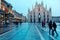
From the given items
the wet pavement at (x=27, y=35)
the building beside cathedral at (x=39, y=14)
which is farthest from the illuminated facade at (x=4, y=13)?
the building beside cathedral at (x=39, y=14)

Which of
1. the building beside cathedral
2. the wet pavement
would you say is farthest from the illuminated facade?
the building beside cathedral

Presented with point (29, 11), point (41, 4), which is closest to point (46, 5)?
point (41, 4)

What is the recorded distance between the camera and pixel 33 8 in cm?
17762

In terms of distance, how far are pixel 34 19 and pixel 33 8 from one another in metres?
13.5

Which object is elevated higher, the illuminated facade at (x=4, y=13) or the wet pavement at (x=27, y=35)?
the illuminated facade at (x=4, y=13)

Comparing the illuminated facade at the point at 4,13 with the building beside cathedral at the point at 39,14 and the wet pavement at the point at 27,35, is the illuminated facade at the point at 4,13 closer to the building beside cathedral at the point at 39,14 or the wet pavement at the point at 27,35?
→ the wet pavement at the point at 27,35

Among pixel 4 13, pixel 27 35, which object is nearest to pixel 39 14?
pixel 4 13

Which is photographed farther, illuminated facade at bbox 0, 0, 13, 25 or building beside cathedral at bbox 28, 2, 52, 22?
building beside cathedral at bbox 28, 2, 52, 22

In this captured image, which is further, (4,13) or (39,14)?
(39,14)

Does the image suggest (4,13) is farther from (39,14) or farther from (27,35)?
(39,14)

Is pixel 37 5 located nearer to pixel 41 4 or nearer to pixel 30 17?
pixel 41 4

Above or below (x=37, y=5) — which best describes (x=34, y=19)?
below

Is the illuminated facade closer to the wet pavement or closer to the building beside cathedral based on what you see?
the wet pavement

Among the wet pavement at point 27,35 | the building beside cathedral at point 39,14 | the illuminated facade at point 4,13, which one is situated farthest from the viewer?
the building beside cathedral at point 39,14
